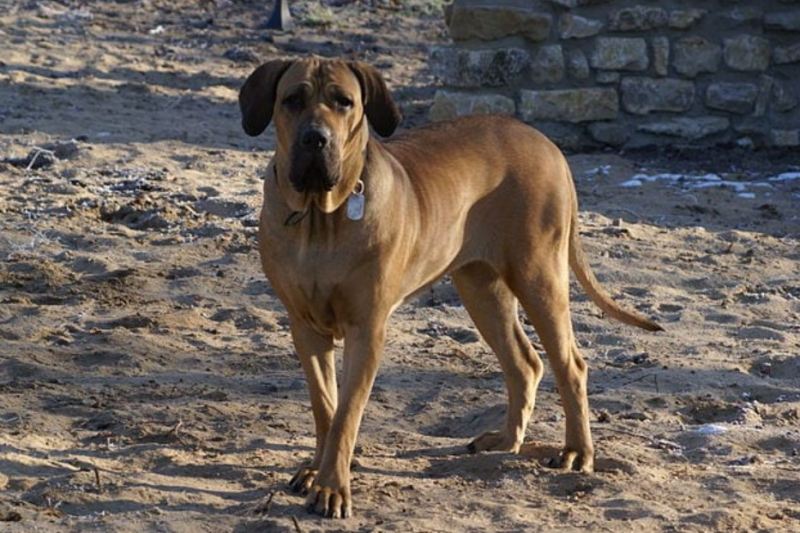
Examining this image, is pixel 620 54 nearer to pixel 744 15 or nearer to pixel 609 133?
pixel 609 133

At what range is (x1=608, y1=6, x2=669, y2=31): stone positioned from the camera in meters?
11.9

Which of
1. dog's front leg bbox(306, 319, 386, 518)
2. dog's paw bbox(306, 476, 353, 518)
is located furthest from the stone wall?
dog's paw bbox(306, 476, 353, 518)

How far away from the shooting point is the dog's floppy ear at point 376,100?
19.4 feet

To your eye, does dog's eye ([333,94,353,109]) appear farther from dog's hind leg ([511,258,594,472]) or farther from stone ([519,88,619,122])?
stone ([519,88,619,122])

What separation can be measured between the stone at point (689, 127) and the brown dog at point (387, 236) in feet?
18.0

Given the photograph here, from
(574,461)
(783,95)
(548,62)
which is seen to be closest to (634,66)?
(548,62)

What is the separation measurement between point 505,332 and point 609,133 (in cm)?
566

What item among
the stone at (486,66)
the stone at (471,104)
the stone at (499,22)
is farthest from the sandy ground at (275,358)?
the stone at (499,22)

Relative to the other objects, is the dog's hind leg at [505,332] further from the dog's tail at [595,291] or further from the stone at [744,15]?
the stone at [744,15]

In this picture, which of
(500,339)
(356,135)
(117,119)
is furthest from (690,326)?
(117,119)

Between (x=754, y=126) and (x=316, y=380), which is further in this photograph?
(x=754, y=126)

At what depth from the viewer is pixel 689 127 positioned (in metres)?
12.1

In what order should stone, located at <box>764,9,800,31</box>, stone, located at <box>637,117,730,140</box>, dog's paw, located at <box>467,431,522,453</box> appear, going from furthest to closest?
stone, located at <box>637,117,730,140</box> < stone, located at <box>764,9,800,31</box> < dog's paw, located at <box>467,431,522,453</box>

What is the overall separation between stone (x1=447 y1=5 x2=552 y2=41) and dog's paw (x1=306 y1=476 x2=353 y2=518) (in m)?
6.78
